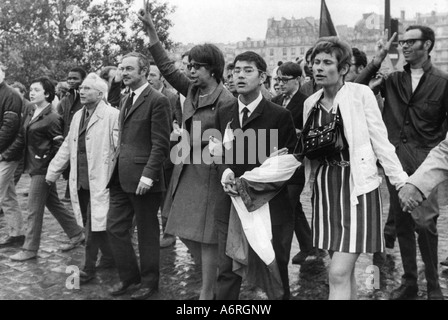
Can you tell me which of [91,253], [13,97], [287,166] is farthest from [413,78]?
[13,97]

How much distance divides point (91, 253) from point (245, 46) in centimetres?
8789

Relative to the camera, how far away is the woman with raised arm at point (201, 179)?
4684 millimetres

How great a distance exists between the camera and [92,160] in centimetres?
567

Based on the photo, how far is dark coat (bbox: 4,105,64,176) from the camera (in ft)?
21.9

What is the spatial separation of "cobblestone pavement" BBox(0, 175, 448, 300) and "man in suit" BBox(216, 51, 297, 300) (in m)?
0.91

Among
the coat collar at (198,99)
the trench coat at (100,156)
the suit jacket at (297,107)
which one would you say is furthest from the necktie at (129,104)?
the suit jacket at (297,107)

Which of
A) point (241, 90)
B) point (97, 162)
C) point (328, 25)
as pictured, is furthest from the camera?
point (328, 25)

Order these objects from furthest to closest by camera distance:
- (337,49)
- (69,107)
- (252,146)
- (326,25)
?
(69,107)
(326,25)
(252,146)
(337,49)

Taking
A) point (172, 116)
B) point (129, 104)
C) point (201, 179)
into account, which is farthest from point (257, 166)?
point (172, 116)

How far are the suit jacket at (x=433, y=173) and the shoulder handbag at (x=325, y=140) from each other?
0.55 m

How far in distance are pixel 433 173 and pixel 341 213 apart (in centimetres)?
67

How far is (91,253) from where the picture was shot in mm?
5844

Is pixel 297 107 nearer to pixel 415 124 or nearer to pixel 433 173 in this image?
pixel 415 124
